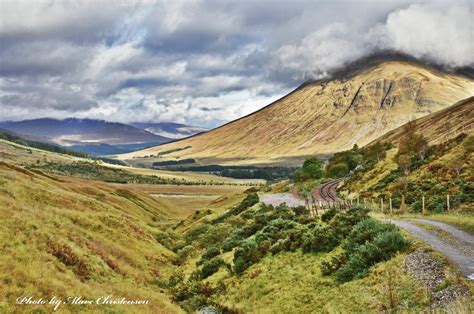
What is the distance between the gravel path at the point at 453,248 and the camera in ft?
54.0

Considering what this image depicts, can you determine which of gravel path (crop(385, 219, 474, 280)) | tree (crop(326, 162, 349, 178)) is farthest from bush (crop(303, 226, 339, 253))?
tree (crop(326, 162, 349, 178))

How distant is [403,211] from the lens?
1558 inches

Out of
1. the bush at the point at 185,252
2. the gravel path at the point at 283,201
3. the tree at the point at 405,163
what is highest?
the tree at the point at 405,163

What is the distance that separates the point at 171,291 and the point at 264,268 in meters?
6.82

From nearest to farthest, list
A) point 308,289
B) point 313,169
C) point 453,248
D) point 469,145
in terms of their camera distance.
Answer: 1. point 453,248
2. point 308,289
3. point 469,145
4. point 313,169

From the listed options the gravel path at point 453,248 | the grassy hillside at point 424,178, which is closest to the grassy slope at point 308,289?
the gravel path at point 453,248

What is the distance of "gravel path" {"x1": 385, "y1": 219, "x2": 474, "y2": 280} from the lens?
54.0 feet

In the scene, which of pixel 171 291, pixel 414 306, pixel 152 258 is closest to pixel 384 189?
pixel 152 258

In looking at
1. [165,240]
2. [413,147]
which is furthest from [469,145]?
[165,240]

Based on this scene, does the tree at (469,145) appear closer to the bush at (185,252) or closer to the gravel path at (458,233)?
the gravel path at (458,233)

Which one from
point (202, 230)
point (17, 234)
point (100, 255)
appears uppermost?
point (17, 234)

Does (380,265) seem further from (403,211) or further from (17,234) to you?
(403,211)

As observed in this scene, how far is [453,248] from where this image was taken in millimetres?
19547

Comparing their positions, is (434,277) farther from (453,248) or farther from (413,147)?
(413,147)
